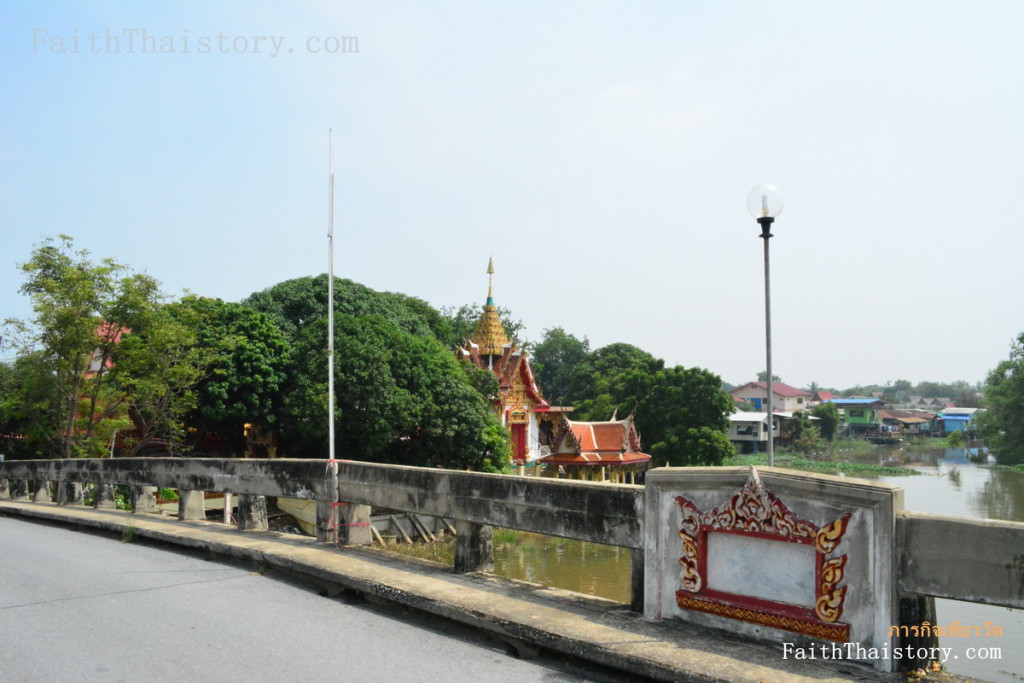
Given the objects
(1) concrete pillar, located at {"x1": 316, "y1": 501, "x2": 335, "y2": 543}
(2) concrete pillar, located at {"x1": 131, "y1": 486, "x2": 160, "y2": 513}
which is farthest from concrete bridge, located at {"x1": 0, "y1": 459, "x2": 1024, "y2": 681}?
(2) concrete pillar, located at {"x1": 131, "y1": 486, "x2": 160, "y2": 513}

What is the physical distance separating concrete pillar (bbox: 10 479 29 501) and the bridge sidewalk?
36.0ft

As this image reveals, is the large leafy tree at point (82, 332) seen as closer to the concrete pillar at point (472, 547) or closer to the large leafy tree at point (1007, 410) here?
the concrete pillar at point (472, 547)

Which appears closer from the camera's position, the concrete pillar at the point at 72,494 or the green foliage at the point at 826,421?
the concrete pillar at the point at 72,494

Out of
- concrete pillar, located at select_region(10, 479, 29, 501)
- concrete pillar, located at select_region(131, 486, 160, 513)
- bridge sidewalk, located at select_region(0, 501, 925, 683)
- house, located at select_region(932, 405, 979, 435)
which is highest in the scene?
bridge sidewalk, located at select_region(0, 501, 925, 683)

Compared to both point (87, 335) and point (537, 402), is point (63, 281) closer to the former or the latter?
point (87, 335)

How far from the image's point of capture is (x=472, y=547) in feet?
23.4

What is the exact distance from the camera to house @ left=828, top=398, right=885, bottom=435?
93250mm

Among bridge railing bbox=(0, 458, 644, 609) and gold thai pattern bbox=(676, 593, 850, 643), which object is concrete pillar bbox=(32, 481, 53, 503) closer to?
bridge railing bbox=(0, 458, 644, 609)

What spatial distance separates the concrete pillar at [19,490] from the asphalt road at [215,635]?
10.8m

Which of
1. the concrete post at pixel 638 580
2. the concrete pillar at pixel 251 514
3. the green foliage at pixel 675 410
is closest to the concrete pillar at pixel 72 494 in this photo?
the concrete pillar at pixel 251 514

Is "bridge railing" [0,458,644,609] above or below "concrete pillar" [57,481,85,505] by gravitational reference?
above

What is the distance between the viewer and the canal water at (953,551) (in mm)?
12016

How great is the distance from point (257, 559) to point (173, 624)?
82.2 inches

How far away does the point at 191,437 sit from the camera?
102 feet
